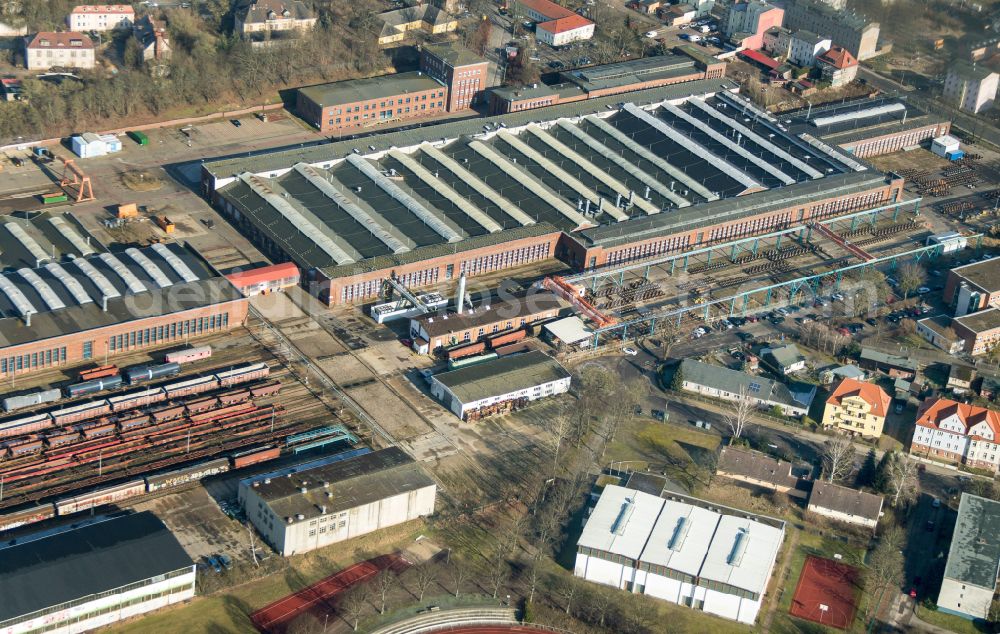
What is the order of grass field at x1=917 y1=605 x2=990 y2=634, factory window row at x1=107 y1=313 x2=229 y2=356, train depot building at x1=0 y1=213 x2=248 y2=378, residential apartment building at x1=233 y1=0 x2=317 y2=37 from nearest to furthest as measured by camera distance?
grass field at x1=917 y1=605 x2=990 y2=634
train depot building at x1=0 y1=213 x2=248 y2=378
factory window row at x1=107 y1=313 x2=229 y2=356
residential apartment building at x1=233 y1=0 x2=317 y2=37

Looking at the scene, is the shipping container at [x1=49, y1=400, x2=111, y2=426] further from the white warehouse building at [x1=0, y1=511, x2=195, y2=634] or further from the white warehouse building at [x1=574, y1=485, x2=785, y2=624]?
the white warehouse building at [x1=574, y1=485, x2=785, y2=624]

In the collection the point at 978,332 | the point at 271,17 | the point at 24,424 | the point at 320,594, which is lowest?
the point at 320,594

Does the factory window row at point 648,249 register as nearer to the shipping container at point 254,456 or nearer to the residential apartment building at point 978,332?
the residential apartment building at point 978,332

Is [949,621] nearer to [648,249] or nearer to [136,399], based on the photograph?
[648,249]

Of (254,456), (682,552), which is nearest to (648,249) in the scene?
(682,552)

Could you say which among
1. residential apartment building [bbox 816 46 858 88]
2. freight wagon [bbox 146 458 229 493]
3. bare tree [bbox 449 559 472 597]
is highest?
residential apartment building [bbox 816 46 858 88]

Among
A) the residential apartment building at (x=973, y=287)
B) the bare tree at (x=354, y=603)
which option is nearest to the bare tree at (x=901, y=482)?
the residential apartment building at (x=973, y=287)

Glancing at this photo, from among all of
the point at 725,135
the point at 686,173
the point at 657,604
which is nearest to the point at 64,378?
the point at 657,604

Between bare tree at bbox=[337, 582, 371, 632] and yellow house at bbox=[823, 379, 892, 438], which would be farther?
yellow house at bbox=[823, 379, 892, 438]

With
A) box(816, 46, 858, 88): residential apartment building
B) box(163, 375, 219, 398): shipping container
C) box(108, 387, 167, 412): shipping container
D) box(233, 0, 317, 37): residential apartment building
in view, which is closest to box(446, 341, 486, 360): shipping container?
box(163, 375, 219, 398): shipping container
